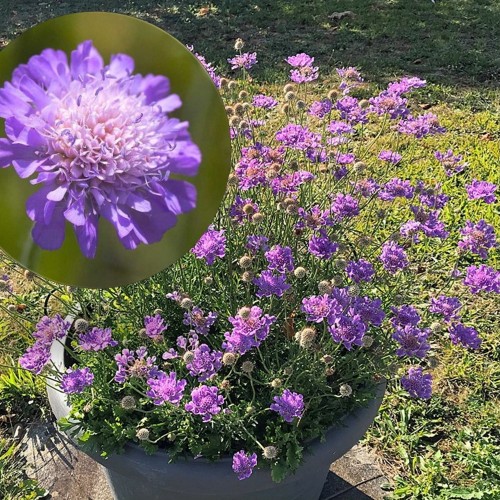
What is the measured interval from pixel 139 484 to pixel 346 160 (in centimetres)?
106

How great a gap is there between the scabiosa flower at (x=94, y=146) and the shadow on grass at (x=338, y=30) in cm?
345

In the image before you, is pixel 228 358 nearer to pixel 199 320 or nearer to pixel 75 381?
pixel 199 320

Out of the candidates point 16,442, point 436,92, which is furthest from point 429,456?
point 436,92

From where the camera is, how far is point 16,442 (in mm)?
2225

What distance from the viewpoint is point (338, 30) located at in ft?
16.6

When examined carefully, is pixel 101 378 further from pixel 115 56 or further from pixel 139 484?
pixel 115 56

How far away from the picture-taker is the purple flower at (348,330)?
138cm

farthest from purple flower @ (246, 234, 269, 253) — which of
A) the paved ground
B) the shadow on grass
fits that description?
the shadow on grass

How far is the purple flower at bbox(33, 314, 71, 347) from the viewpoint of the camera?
1450 millimetres

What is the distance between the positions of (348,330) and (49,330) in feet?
2.24

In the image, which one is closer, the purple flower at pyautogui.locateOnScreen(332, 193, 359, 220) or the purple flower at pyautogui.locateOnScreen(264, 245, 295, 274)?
the purple flower at pyautogui.locateOnScreen(264, 245, 295, 274)

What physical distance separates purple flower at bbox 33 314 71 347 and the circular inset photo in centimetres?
48

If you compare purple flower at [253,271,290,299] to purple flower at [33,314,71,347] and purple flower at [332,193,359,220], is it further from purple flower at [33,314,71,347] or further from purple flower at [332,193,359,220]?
purple flower at [33,314,71,347]

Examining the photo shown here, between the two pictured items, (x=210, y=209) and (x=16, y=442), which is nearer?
(x=210, y=209)
